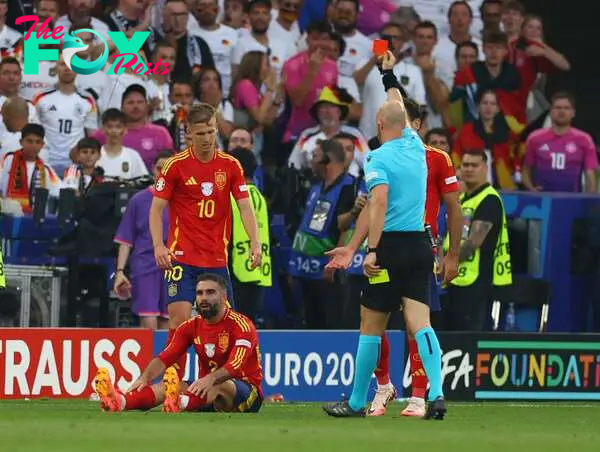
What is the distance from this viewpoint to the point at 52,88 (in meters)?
19.1

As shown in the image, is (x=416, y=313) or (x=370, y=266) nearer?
(x=370, y=266)

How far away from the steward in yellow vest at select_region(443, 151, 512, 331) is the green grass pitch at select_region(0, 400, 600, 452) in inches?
136

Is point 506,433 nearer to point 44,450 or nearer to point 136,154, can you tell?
point 44,450

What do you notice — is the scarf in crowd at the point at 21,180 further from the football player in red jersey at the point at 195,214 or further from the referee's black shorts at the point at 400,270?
the referee's black shorts at the point at 400,270

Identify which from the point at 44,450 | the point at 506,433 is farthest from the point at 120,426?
the point at 506,433

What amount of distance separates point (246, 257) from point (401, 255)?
4831 millimetres

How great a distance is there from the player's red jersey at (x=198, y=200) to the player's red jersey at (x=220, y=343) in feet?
2.42

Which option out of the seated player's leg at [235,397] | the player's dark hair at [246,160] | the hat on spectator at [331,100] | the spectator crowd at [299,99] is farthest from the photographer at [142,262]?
the seated player's leg at [235,397]

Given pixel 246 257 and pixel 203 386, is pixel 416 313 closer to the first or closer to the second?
pixel 203 386

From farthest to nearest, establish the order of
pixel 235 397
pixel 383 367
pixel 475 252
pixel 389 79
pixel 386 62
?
1. pixel 475 252
2. pixel 383 367
3. pixel 235 397
4. pixel 386 62
5. pixel 389 79

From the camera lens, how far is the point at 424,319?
459 inches

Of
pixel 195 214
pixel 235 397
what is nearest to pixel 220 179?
pixel 195 214

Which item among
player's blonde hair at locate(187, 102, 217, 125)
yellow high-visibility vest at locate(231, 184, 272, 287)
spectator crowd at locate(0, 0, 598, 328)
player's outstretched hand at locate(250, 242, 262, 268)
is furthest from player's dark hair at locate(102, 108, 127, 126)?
player's outstretched hand at locate(250, 242, 262, 268)

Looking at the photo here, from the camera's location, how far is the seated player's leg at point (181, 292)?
1326 cm
